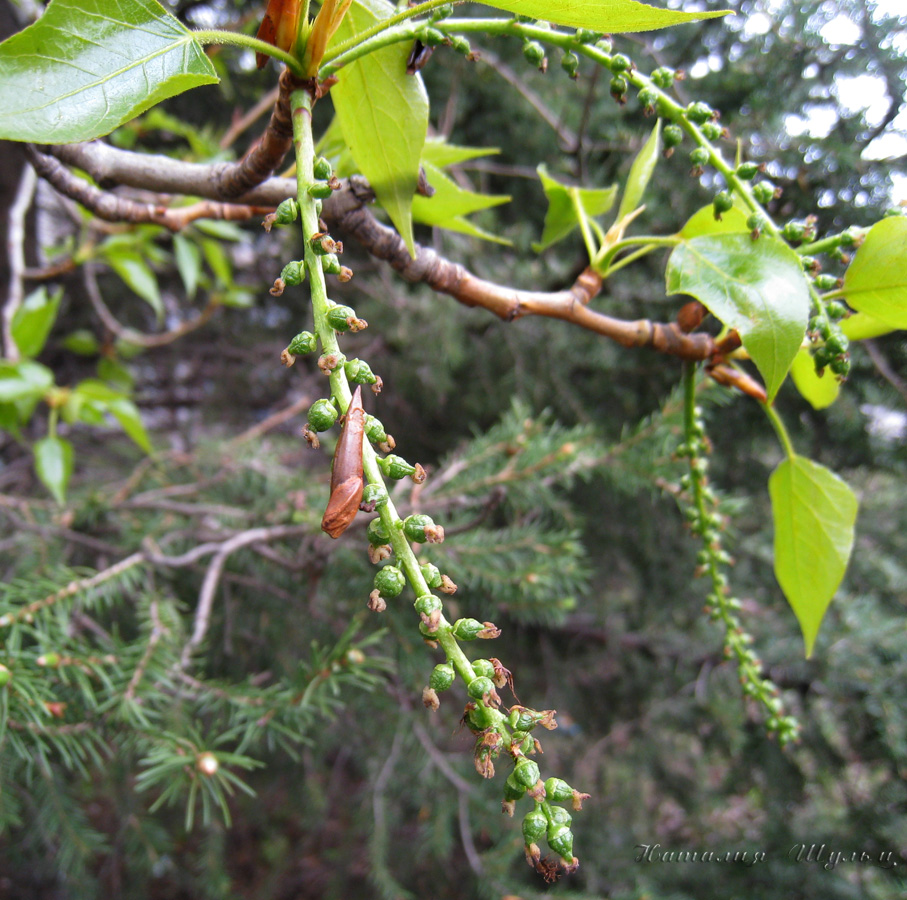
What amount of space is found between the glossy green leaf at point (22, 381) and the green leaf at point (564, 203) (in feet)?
2.30

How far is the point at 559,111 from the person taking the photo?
0.99 metres

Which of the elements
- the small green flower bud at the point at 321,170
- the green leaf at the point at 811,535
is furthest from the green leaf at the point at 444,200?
the green leaf at the point at 811,535

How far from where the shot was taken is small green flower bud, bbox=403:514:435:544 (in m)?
0.19

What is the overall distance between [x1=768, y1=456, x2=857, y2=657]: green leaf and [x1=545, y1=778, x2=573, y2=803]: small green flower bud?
228 mm

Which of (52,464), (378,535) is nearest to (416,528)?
(378,535)

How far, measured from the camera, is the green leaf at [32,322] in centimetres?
79

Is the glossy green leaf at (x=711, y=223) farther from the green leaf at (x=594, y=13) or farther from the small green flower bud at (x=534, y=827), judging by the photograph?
the small green flower bud at (x=534, y=827)

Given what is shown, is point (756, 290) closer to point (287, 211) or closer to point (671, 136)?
point (671, 136)

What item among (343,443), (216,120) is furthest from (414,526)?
(216,120)

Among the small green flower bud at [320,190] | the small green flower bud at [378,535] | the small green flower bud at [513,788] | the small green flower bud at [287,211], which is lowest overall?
the small green flower bud at [513,788]

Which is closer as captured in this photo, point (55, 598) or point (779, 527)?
point (779, 527)

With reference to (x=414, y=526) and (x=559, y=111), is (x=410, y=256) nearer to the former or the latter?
(x=414, y=526)

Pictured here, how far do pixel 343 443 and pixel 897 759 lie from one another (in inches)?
39.5

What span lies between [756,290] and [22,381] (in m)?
0.85
